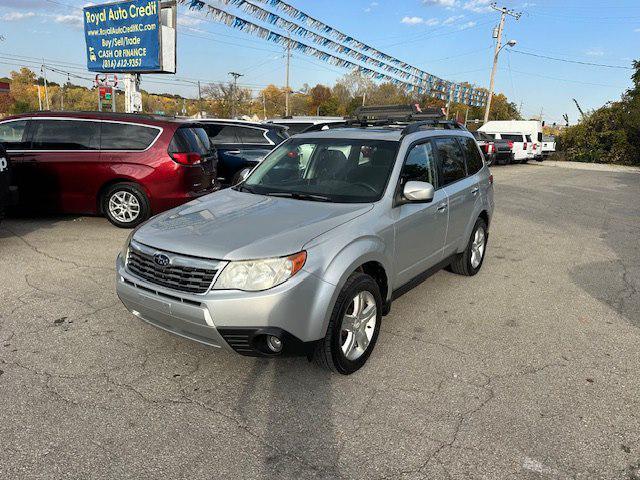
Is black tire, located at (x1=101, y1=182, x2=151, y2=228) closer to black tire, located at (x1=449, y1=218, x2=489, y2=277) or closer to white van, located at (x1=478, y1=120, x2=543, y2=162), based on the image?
black tire, located at (x1=449, y1=218, x2=489, y2=277)

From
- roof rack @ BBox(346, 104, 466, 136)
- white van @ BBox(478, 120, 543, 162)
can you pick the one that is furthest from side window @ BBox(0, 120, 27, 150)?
white van @ BBox(478, 120, 543, 162)

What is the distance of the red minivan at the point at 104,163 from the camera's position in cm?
687

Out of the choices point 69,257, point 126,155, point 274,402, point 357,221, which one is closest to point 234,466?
point 274,402

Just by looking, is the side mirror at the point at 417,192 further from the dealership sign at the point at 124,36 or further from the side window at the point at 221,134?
the dealership sign at the point at 124,36

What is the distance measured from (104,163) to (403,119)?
4.37m

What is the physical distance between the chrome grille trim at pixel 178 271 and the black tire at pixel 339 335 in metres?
0.77

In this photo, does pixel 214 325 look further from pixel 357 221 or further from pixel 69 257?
pixel 69 257

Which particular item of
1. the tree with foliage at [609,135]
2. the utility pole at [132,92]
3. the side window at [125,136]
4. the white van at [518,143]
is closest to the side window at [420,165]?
the side window at [125,136]

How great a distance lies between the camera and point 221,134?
1009cm

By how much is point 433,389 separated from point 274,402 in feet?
3.41

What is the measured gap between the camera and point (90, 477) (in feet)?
7.57

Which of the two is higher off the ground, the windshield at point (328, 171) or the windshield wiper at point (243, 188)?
the windshield at point (328, 171)

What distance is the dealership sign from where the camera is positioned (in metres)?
14.2

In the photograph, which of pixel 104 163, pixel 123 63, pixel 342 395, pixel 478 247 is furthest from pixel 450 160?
pixel 123 63
